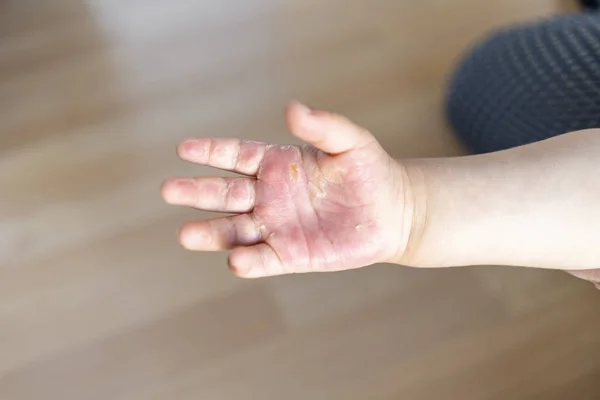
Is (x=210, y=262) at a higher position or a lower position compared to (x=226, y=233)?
lower

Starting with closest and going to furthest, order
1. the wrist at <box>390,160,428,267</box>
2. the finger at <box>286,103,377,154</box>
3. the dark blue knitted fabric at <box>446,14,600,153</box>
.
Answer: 1. the finger at <box>286,103,377,154</box>
2. the wrist at <box>390,160,428,267</box>
3. the dark blue knitted fabric at <box>446,14,600,153</box>

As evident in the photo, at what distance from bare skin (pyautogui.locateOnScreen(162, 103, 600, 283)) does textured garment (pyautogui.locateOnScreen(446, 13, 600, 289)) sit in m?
0.23

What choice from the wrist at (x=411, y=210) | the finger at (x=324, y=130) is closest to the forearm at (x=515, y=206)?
the wrist at (x=411, y=210)

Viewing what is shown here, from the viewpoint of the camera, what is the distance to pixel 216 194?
66 cm

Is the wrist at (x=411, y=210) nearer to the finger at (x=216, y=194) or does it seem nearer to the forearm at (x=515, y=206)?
the forearm at (x=515, y=206)

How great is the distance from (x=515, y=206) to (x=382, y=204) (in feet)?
0.51

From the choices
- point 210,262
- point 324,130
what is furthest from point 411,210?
point 210,262

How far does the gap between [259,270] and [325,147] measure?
142mm

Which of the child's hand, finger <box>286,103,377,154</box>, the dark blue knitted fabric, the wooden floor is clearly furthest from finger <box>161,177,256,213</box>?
the dark blue knitted fabric

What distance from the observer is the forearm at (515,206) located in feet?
2.23

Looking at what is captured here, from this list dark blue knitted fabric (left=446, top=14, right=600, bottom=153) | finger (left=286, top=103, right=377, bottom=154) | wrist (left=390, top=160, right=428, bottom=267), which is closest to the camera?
finger (left=286, top=103, right=377, bottom=154)

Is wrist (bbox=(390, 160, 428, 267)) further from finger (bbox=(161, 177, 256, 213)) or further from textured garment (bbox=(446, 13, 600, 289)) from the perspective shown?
textured garment (bbox=(446, 13, 600, 289))

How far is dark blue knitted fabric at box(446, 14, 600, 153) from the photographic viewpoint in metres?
0.92

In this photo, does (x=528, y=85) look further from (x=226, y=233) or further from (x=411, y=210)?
(x=226, y=233)
